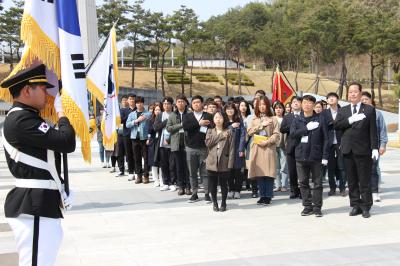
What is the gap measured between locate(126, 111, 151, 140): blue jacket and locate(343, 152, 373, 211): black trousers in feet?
14.7

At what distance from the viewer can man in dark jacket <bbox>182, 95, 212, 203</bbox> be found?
8.59 m

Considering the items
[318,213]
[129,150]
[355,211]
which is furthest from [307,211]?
[129,150]

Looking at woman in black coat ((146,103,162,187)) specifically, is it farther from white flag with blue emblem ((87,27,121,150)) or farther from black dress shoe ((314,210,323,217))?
black dress shoe ((314,210,323,217))

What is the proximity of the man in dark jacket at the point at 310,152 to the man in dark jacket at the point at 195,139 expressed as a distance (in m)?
1.62

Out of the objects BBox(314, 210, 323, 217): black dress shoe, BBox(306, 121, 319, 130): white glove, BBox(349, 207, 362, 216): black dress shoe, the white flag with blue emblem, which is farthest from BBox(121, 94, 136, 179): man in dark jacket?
BBox(349, 207, 362, 216): black dress shoe

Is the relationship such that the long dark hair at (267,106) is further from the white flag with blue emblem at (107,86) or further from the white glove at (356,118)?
the white flag with blue emblem at (107,86)

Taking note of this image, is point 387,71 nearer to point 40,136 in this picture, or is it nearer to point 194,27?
point 194,27

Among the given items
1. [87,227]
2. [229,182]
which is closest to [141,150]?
[229,182]

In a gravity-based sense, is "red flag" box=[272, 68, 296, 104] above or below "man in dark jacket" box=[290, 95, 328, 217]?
above

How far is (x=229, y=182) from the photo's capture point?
359 inches

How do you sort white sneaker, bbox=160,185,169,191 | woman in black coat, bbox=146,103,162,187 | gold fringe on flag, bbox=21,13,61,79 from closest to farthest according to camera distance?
gold fringe on flag, bbox=21,13,61,79
white sneaker, bbox=160,185,169,191
woman in black coat, bbox=146,103,162,187

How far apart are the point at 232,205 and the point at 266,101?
1.78m

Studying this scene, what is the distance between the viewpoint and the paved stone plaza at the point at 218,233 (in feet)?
17.5

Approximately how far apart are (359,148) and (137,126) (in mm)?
4925
